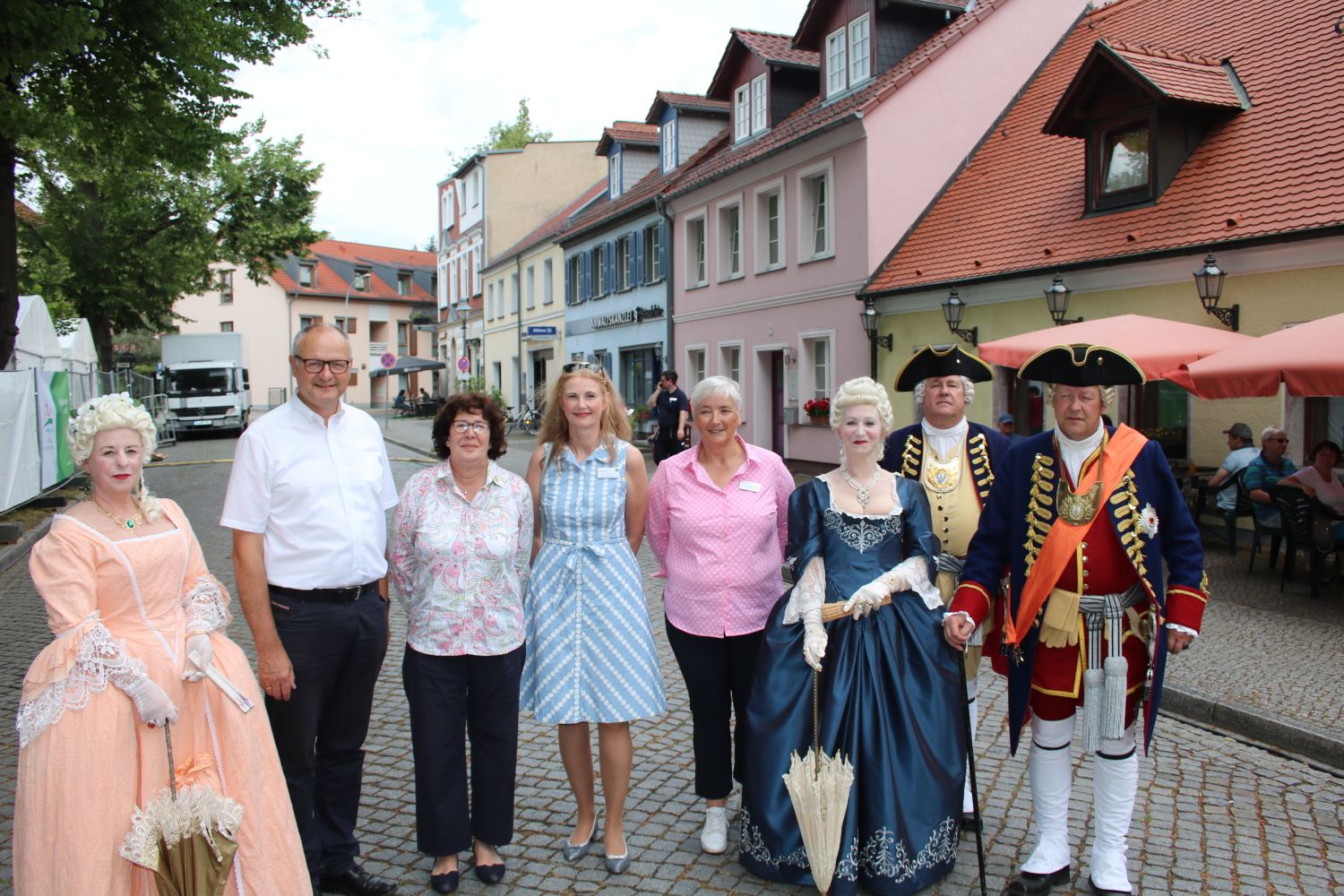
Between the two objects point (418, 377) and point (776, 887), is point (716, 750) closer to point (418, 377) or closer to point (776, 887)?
point (776, 887)

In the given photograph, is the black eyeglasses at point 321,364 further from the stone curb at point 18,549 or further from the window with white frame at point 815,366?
the window with white frame at point 815,366

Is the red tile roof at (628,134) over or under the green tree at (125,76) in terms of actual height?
over

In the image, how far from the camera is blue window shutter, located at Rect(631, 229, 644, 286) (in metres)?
27.5

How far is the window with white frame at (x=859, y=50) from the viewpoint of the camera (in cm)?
1961

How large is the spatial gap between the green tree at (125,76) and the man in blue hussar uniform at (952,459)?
26.0ft

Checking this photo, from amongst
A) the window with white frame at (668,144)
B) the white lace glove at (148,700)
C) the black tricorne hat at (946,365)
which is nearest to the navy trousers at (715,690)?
the black tricorne hat at (946,365)

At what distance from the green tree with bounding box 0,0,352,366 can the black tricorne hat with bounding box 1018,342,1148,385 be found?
8.51m

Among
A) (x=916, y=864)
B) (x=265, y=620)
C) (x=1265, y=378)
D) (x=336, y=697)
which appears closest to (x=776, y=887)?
(x=916, y=864)

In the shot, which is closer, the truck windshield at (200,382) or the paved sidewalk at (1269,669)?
the paved sidewalk at (1269,669)

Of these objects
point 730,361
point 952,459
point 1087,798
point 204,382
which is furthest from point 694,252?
point 1087,798

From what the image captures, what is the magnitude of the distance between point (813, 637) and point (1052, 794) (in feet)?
3.34

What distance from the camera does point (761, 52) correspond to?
22.4 meters

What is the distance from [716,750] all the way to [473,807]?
3.11 ft

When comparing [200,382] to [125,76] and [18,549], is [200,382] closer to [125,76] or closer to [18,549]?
[18,549]
